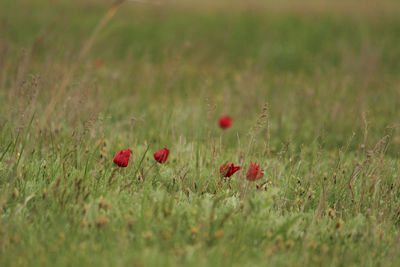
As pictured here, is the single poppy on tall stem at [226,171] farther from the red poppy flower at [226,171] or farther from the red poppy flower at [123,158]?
the red poppy flower at [123,158]

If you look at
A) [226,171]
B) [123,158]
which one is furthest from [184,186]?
[123,158]

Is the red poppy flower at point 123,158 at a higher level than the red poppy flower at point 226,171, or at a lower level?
higher

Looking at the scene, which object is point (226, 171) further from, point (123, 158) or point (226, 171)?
point (123, 158)

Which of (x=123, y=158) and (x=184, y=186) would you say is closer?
(x=123, y=158)

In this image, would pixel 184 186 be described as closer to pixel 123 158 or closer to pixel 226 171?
pixel 226 171

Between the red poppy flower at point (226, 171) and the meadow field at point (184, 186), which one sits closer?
the meadow field at point (184, 186)

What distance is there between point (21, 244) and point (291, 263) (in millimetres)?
1238

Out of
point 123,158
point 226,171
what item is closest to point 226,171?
point 226,171

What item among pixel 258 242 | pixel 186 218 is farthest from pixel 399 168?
pixel 186 218

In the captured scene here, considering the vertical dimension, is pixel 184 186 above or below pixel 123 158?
below

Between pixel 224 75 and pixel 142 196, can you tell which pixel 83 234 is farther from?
pixel 224 75

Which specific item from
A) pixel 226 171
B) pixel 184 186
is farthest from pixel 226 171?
pixel 184 186

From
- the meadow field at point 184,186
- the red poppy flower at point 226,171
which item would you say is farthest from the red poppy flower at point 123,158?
the red poppy flower at point 226,171

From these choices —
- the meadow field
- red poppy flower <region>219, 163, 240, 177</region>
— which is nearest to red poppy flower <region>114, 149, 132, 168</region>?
the meadow field
